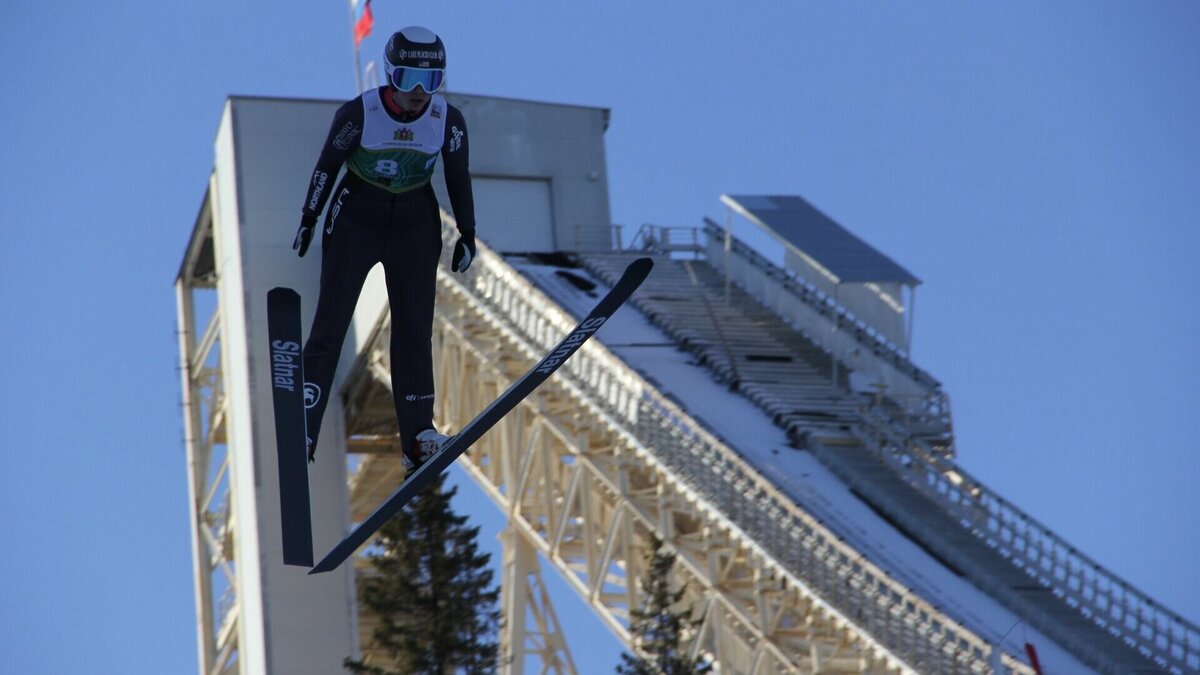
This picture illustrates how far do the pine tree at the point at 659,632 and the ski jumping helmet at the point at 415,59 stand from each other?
21791 mm

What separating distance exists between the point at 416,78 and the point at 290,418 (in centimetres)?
204

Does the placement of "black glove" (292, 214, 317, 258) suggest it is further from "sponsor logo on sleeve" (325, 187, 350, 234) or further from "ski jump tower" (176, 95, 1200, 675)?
"ski jump tower" (176, 95, 1200, 675)

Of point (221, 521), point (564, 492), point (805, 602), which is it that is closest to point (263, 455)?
point (564, 492)

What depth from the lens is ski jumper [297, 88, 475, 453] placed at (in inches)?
576

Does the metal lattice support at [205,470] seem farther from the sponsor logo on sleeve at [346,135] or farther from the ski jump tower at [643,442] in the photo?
the sponsor logo on sleeve at [346,135]

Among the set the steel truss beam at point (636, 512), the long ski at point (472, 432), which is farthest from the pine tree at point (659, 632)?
the long ski at point (472, 432)

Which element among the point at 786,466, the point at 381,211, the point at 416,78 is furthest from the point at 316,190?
the point at 786,466

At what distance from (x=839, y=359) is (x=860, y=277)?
6.07 feet

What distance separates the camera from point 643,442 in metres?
40.6

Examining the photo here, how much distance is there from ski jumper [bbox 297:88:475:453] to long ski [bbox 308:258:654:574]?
60cm

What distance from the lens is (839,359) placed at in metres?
47.2

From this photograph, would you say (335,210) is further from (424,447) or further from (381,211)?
(424,447)

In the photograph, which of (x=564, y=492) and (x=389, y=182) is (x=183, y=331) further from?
(x=389, y=182)

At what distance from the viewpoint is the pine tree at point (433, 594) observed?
127 feet
